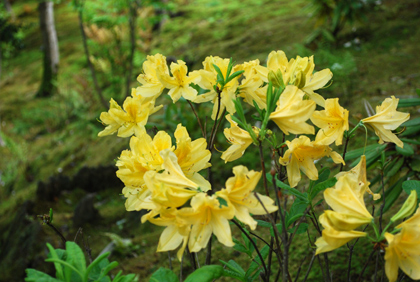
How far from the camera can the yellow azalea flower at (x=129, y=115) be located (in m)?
1.08

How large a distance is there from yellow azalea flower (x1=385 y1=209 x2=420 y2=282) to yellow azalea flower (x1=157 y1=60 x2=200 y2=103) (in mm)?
681

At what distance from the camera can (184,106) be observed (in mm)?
3615

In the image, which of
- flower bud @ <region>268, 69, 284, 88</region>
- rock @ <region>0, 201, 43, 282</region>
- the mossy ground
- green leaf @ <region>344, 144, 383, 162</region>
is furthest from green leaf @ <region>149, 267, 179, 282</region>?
rock @ <region>0, 201, 43, 282</region>

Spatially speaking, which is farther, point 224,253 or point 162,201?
point 224,253

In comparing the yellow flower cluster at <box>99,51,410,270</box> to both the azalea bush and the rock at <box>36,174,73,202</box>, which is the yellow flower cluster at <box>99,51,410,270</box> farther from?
the rock at <box>36,174,73,202</box>

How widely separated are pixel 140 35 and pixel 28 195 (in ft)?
18.8

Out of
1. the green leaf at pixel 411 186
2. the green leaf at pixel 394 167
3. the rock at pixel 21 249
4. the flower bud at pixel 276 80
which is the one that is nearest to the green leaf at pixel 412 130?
the green leaf at pixel 394 167

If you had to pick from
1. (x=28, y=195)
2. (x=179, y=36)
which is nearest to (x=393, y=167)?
(x=28, y=195)

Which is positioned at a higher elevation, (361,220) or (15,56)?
(361,220)

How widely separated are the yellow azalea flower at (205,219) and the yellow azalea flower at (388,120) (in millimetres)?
550

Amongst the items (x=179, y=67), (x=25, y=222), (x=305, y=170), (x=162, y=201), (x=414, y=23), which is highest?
(x=179, y=67)

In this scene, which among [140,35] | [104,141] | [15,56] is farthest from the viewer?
[15,56]

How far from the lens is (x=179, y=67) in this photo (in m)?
1.08

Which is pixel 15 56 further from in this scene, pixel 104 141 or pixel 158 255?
pixel 158 255
